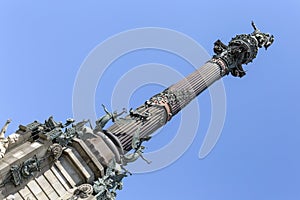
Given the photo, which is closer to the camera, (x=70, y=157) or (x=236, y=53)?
(x=70, y=157)

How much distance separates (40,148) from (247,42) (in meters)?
40.6

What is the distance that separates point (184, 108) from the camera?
48562mm

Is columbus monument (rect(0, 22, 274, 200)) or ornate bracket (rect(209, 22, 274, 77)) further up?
ornate bracket (rect(209, 22, 274, 77))

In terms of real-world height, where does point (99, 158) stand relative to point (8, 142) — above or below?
below

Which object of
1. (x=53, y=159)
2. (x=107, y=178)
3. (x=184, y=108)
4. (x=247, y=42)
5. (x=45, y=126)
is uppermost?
(x=247, y=42)

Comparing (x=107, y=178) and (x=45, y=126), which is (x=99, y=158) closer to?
(x=107, y=178)

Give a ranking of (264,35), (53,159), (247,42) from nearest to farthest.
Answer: (53,159) → (247,42) → (264,35)

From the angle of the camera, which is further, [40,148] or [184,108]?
[184,108]

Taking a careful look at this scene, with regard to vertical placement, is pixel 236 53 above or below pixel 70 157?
above

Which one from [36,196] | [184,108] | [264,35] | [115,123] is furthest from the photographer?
[264,35]

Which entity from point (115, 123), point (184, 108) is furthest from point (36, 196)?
point (184, 108)

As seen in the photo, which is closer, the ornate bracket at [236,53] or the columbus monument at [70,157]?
the columbus monument at [70,157]

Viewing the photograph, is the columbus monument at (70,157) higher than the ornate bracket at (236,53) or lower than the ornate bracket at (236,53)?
lower

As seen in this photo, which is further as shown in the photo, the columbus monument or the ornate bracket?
the ornate bracket
